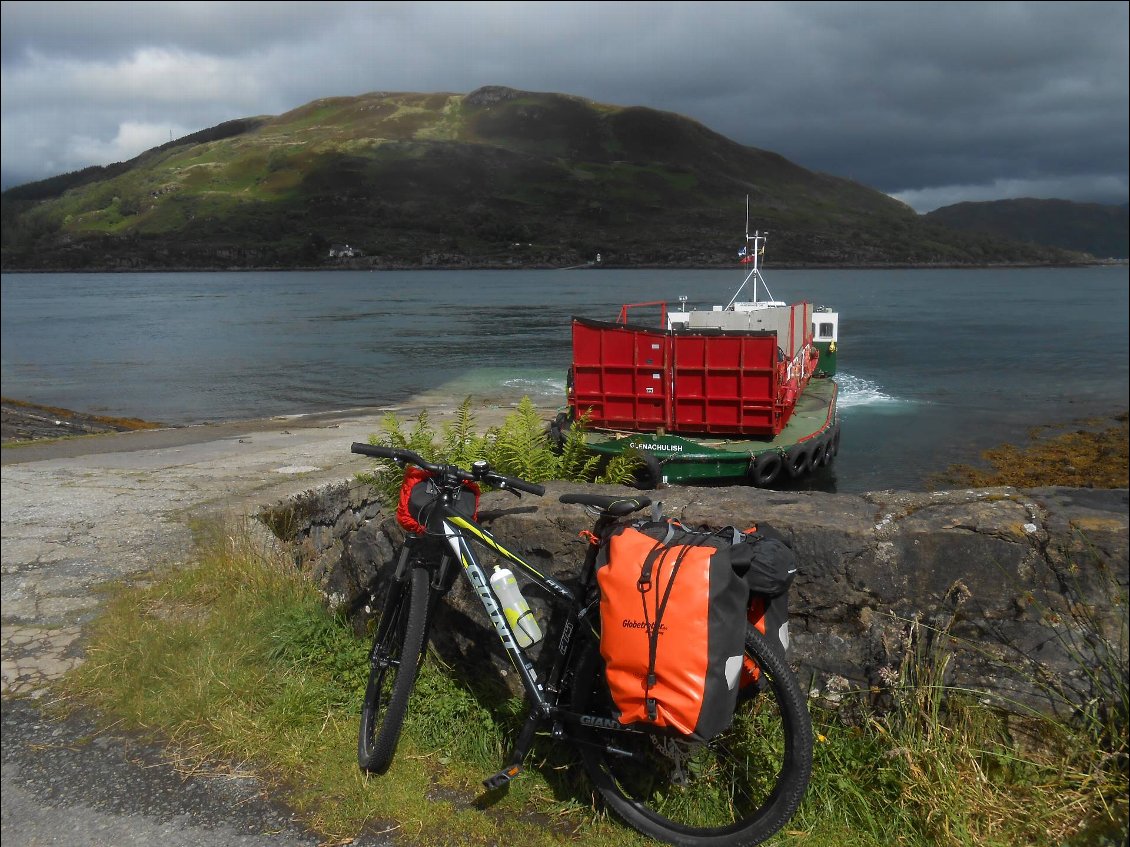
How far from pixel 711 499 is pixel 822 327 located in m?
27.8

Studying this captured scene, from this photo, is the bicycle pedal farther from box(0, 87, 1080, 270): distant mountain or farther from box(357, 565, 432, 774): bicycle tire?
box(0, 87, 1080, 270): distant mountain

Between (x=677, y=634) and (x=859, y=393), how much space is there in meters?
38.4

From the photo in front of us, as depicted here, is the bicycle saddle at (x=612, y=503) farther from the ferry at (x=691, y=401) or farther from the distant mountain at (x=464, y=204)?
the distant mountain at (x=464, y=204)

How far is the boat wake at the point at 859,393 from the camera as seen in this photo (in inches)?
1417

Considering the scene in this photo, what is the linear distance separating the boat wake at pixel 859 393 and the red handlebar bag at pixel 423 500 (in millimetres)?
31257

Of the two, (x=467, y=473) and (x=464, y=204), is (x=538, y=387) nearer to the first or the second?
(x=467, y=473)

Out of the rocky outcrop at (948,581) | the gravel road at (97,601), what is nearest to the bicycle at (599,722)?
the rocky outcrop at (948,581)

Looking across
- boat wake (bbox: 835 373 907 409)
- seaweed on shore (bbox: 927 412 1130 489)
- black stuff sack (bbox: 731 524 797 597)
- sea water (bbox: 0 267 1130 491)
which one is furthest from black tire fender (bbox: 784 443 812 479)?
boat wake (bbox: 835 373 907 409)

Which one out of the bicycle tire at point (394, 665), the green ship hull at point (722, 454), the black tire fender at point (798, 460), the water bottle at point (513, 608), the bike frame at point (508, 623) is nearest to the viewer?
the bike frame at point (508, 623)

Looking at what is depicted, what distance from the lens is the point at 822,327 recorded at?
30.1 m

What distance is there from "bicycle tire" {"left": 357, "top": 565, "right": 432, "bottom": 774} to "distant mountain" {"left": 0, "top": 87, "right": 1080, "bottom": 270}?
271 feet

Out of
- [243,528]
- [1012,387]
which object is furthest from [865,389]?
[243,528]

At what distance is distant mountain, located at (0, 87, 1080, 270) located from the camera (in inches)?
3866

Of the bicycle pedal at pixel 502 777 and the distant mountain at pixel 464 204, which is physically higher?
the distant mountain at pixel 464 204
